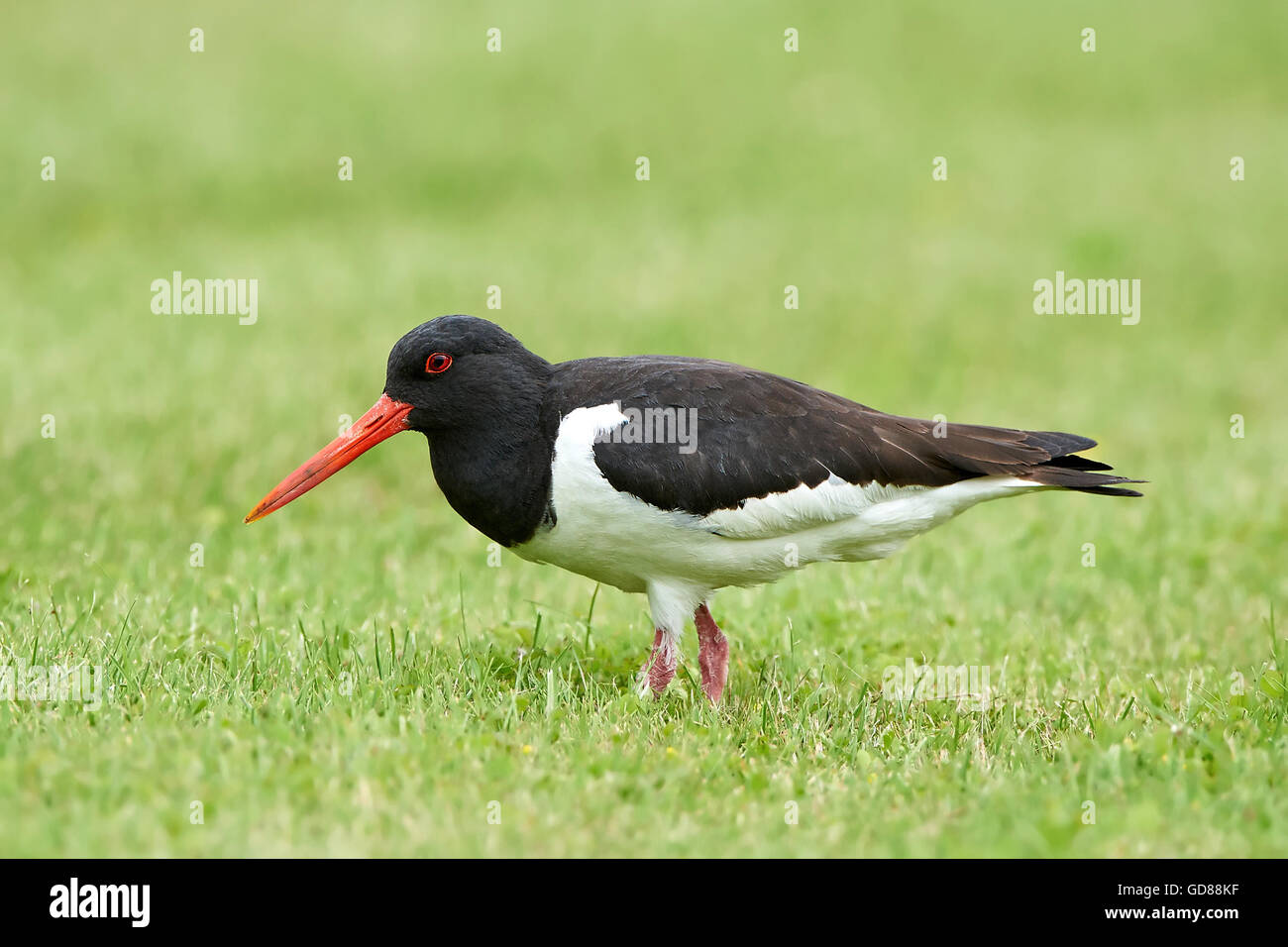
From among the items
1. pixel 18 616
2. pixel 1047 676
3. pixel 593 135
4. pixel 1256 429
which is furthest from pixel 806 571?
pixel 593 135

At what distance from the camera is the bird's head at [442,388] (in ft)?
18.0

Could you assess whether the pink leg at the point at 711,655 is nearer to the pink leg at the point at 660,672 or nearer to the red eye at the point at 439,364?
the pink leg at the point at 660,672

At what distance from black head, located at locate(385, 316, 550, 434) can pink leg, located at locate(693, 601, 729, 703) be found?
1.27 meters

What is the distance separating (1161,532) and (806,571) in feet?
8.35

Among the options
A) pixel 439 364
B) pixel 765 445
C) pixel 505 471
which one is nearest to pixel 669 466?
pixel 765 445

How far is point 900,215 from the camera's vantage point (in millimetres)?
15586

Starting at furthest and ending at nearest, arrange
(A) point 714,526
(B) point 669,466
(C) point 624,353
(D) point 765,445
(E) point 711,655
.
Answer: (C) point 624,353, (E) point 711,655, (D) point 765,445, (A) point 714,526, (B) point 669,466

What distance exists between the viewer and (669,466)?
17.3 feet

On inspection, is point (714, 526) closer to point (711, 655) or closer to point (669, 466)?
point (669, 466)

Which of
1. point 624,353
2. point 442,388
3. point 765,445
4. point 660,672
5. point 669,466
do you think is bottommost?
point 660,672

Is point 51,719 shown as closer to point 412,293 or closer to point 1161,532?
point 1161,532

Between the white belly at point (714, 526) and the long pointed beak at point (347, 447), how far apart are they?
0.73 metres

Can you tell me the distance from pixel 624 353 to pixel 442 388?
20.3 ft

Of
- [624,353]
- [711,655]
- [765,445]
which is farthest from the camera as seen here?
[624,353]
